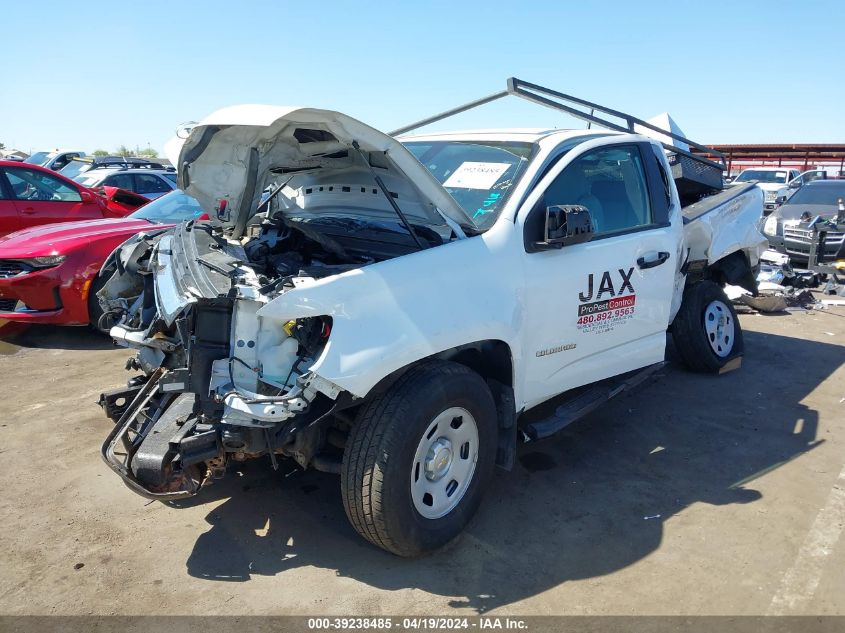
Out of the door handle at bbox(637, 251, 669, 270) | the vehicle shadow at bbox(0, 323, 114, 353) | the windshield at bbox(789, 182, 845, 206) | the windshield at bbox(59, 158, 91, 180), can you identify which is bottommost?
the vehicle shadow at bbox(0, 323, 114, 353)

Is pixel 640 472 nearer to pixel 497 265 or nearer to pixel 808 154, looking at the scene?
pixel 497 265

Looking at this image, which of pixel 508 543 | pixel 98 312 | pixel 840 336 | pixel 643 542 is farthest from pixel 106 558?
pixel 840 336

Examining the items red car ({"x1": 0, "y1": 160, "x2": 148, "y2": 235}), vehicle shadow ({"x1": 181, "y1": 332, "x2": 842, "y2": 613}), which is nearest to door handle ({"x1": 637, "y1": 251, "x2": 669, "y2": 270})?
A: vehicle shadow ({"x1": 181, "y1": 332, "x2": 842, "y2": 613})

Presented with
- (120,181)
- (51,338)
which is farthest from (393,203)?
(120,181)

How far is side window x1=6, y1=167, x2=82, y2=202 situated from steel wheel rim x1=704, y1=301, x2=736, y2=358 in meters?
7.78

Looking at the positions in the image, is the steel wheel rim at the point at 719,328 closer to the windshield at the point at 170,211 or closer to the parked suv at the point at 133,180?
the windshield at the point at 170,211

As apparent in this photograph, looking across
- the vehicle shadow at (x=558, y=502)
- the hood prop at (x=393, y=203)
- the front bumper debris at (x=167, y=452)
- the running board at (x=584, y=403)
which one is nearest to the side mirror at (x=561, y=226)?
the hood prop at (x=393, y=203)

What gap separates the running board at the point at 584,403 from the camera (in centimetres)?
383

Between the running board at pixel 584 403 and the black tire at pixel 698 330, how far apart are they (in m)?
1.18

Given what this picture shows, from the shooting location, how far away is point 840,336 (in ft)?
25.2

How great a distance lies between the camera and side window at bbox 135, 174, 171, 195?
13.2m

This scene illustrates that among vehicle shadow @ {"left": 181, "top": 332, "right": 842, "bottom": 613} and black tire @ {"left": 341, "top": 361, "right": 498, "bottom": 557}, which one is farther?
vehicle shadow @ {"left": 181, "top": 332, "right": 842, "bottom": 613}

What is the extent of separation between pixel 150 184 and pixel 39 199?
476cm

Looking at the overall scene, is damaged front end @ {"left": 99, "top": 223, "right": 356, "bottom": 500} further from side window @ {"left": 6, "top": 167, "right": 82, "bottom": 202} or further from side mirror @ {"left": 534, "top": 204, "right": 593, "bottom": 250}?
side window @ {"left": 6, "top": 167, "right": 82, "bottom": 202}
